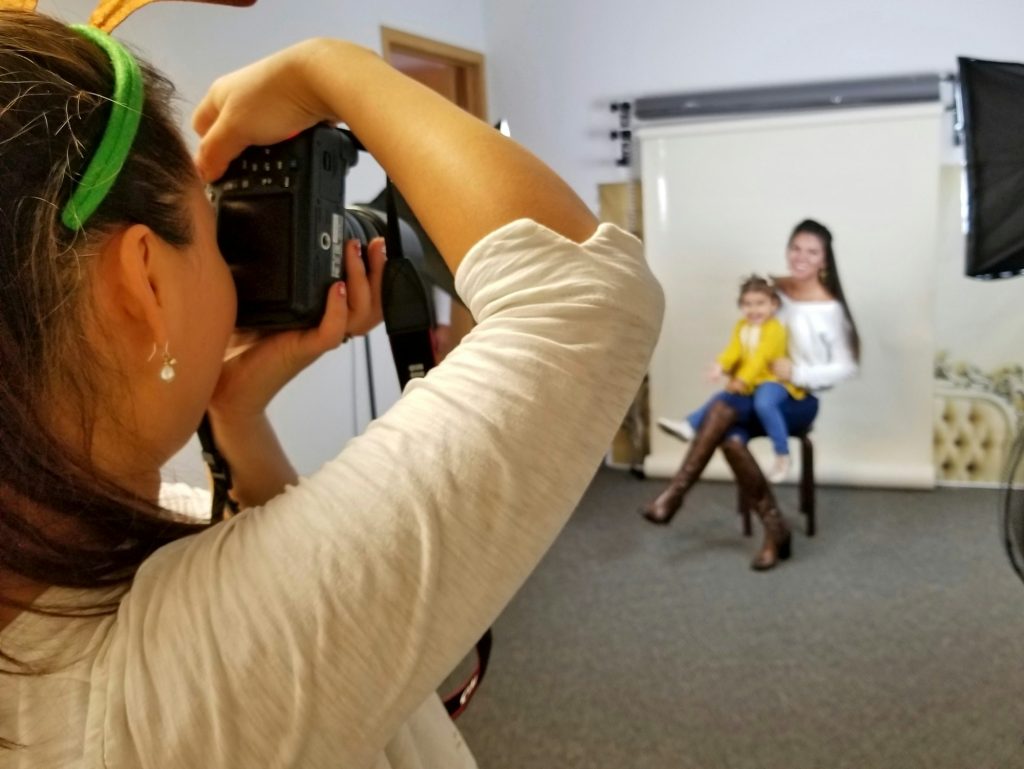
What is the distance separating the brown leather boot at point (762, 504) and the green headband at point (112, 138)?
2492 millimetres

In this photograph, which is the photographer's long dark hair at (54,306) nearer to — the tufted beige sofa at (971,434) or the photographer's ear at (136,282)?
the photographer's ear at (136,282)

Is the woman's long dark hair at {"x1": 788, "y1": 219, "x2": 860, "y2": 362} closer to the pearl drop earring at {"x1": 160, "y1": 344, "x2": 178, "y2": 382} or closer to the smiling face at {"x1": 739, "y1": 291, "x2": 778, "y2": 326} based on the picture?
the smiling face at {"x1": 739, "y1": 291, "x2": 778, "y2": 326}

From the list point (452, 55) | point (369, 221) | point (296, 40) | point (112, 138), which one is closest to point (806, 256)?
point (452, 55)

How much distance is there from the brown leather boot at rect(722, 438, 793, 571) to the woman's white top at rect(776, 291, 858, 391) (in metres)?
0.45

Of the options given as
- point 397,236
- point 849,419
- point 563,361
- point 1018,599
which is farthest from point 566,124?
point 563,361

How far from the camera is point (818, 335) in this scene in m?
2.94

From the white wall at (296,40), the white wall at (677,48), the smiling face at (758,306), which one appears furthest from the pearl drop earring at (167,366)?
the white wall at (677,48)

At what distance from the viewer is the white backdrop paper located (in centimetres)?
297

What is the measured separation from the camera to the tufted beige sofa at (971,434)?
301 cm

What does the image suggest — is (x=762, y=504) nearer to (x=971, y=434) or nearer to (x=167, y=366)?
(x=971, y=434)

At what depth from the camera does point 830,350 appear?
2.92 meters

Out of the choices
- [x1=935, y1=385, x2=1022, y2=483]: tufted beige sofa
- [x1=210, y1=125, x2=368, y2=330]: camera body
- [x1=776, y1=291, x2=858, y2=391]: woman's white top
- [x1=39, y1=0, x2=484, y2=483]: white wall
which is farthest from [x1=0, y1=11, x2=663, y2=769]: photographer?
[x1=935, y1=385, x2=1022, y2=483]: tufted beige sofa

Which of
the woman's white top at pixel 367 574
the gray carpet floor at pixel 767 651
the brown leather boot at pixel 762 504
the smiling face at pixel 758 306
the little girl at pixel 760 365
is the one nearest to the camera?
the woman's white top at pixel 367 574

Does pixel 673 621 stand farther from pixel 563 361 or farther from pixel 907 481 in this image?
pixel 563 361
